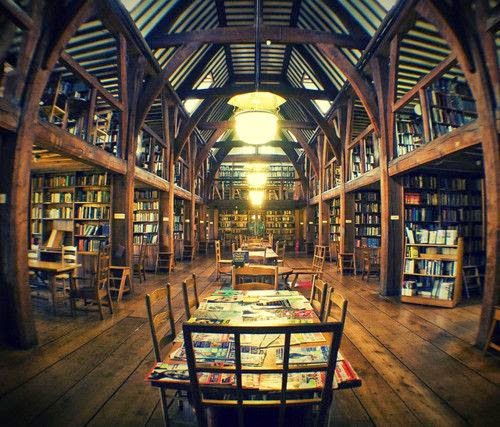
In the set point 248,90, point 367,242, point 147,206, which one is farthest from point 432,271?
point 147,206

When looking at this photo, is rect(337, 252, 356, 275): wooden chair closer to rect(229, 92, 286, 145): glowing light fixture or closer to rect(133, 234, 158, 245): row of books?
rect(133, 234, 158, 245): row of books

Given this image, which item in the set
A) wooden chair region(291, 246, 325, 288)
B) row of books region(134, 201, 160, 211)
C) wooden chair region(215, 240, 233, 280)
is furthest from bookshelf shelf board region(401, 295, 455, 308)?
row of books region(134, 201, 160, 211)

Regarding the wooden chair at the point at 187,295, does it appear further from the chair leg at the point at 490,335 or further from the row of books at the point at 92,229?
the row of books at the point at 92,229

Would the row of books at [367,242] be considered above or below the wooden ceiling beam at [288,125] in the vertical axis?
below

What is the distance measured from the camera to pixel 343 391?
221 centimetres

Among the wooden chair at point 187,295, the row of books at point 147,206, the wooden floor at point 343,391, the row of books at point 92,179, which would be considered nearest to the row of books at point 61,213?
the row of books at point 92,179

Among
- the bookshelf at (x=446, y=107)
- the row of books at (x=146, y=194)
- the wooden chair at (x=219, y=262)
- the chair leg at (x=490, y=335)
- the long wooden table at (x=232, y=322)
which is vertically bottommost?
the chair leg at (x=490, y=335)

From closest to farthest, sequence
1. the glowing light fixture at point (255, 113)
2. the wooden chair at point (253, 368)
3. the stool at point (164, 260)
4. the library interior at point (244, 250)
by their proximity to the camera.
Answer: the wooden chair at point (253, 368) < the library interior at point (244, 250) < the glowing light fixture at point (255, 113) < the stool at point (164, 260)

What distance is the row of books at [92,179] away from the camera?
6.70 metres

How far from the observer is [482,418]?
6.29 feet

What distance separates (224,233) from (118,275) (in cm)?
1152

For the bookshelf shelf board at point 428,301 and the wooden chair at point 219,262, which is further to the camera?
the wooden chair at point 219,262

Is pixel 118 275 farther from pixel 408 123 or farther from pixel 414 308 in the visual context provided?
pixel 408 123

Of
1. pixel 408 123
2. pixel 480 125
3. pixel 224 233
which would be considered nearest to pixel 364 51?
pixel 408 123
